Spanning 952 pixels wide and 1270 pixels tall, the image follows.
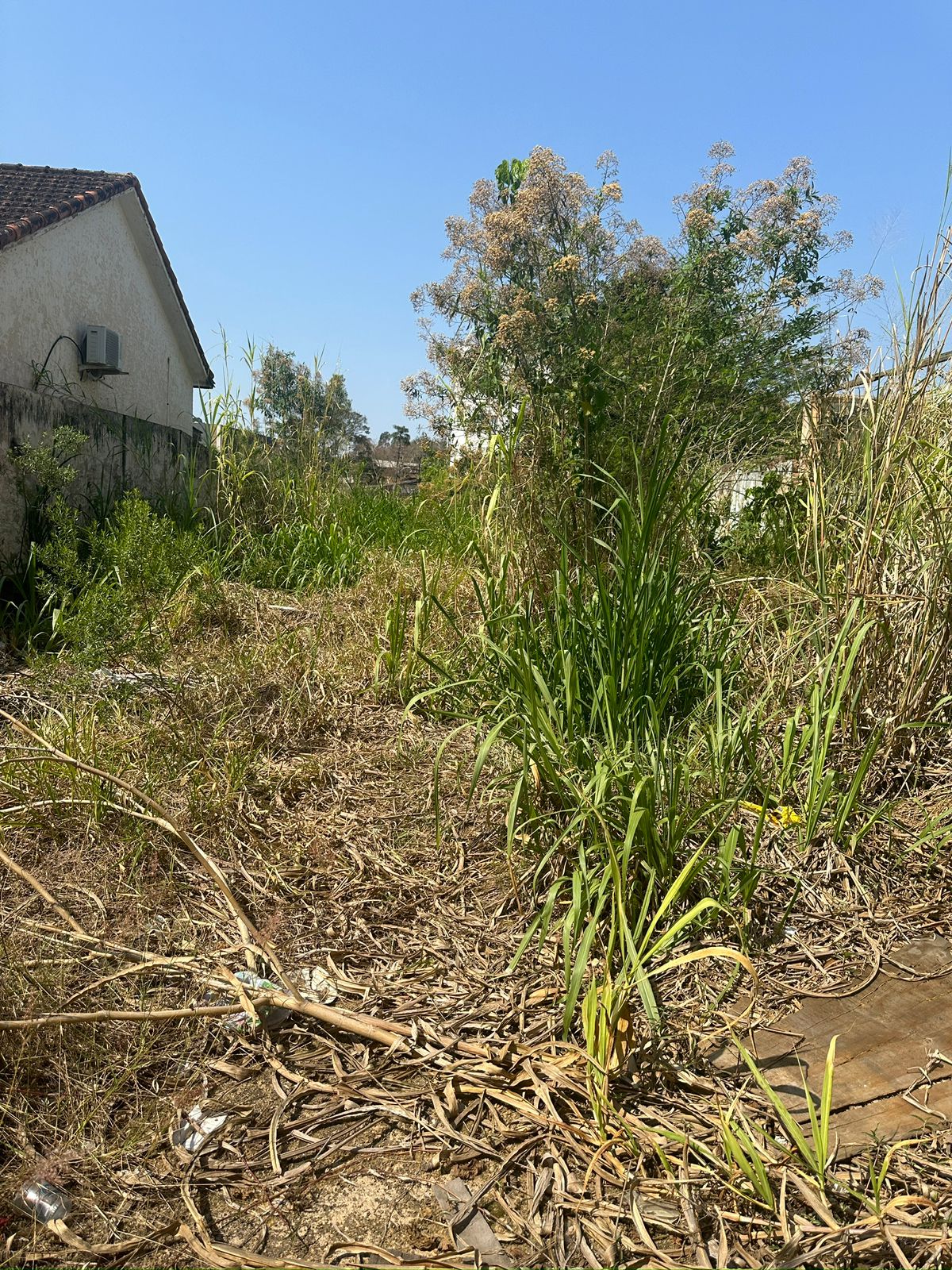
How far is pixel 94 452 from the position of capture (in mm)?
5988

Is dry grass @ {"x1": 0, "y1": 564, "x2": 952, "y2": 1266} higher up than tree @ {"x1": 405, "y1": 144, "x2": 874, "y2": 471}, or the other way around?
tree @ {"x1": 405, "y1": 144, "x2": 874, "y2": 471}

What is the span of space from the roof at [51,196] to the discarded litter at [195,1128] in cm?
869

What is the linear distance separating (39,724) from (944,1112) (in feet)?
10.2

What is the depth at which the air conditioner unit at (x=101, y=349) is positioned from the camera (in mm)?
9547

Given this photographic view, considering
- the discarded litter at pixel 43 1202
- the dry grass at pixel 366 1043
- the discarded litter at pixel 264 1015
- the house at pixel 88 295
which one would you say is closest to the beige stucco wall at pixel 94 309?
the house at pixel 88 295

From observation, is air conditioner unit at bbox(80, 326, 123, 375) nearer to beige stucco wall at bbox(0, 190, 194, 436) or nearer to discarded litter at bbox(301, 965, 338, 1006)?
beige stucco wall at bbox(0, 190, 194, 436)

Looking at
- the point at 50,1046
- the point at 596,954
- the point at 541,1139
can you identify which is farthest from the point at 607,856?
the point at 50,1046

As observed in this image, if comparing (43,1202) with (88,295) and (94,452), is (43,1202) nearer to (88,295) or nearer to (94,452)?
(94,452)

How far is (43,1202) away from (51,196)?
11.4m

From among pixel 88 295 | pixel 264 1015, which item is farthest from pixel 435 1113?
pixel 88 295

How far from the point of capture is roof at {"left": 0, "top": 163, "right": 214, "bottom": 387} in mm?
8672

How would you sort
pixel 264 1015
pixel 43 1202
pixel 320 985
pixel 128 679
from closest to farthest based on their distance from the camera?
pixel 43 1202
pixel 264 1015
pixel 320 985
pixel 128 679

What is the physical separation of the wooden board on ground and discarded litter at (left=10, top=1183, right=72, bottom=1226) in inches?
50.9

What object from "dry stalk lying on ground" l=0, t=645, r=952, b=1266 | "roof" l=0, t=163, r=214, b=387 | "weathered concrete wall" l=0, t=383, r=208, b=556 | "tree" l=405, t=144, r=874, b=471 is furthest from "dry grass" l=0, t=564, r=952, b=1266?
"roof" l=0, t=163, r=214, b=387
